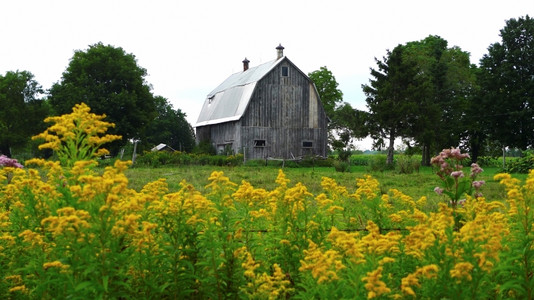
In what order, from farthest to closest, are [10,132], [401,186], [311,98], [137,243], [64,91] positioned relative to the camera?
[10,132] → [64,91] → [311,98] → [401,186] → [137,243]

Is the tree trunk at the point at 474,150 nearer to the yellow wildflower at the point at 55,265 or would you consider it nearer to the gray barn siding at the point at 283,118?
the gray barn siding at the point at 283,118

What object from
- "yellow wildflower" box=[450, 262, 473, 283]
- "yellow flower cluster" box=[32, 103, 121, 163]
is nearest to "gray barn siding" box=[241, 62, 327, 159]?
"yellow flower cluster" box=[32, 103, 121, 163]

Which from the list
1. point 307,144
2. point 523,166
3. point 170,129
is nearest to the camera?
point 523,166

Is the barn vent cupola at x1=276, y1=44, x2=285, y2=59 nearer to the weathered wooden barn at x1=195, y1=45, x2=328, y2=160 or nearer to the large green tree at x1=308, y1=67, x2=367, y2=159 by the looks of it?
the weathered wooden barn at x1=195, y1=45, x2=328, y2=160

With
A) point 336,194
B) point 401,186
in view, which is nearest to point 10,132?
point 401,186

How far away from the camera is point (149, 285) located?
195 inches

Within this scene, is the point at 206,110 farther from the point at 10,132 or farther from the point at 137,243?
the point at 137,243

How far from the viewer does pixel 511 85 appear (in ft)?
144

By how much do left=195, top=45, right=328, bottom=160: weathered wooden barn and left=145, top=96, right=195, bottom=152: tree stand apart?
38.7 metres

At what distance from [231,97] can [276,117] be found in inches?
202

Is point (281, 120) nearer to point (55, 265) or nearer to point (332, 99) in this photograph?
point (332, 99)

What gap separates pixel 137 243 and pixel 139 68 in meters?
51.1

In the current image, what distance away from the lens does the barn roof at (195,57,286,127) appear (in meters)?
43.5

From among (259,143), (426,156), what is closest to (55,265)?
(259,143)
